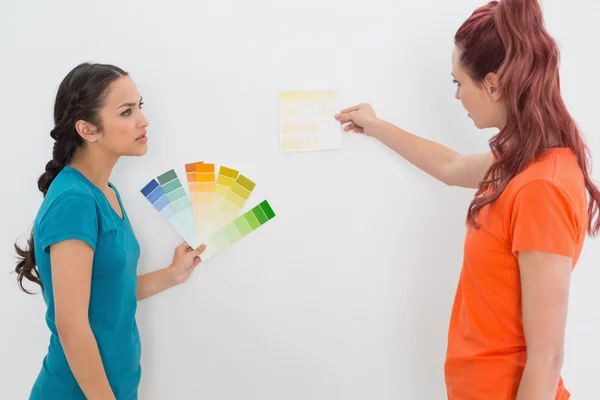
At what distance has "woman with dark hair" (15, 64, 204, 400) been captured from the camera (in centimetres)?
98

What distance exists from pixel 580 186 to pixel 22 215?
1.27 metres

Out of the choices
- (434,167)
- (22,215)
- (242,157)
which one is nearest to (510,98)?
(434,167)

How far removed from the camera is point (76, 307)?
0.98 metres

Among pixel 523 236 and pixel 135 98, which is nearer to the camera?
pixel 523 236

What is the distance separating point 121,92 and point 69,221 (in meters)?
0.30

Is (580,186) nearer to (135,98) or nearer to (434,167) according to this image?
(434,167)

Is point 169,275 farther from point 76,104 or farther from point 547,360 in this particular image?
point 547,360

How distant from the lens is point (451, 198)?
1439 millimetres

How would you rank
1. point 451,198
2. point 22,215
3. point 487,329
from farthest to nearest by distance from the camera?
point 451,198 → point 22,215 → point 487,329

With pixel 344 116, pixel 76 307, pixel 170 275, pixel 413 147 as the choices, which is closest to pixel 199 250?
pixel 170 275

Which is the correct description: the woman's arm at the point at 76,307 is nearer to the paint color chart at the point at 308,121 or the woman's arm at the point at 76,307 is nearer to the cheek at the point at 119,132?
the cheek at the point at 119,132

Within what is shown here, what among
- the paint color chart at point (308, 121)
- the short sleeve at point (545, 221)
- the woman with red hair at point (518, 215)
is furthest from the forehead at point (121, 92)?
the short sleeve at point (545, 221)

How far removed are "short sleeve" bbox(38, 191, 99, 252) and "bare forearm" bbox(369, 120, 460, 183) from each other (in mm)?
726

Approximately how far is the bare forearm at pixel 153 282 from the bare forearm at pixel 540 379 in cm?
83
